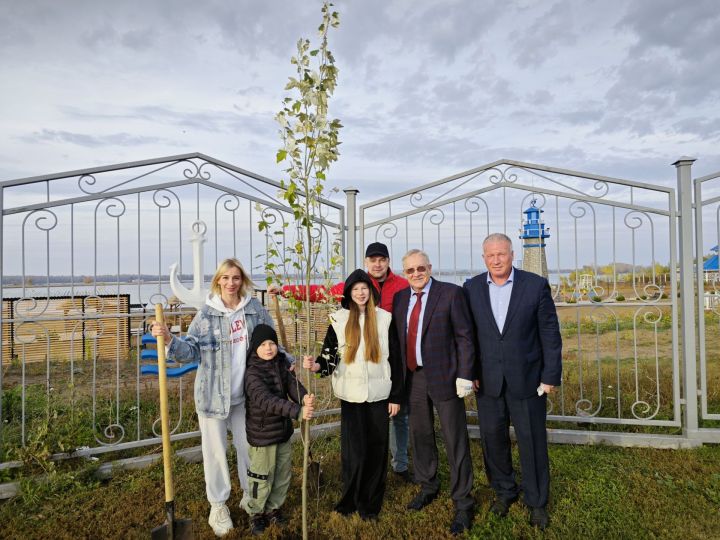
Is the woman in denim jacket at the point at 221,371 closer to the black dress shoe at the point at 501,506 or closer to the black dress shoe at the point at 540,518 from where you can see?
the black dress shoe at the point at 501,506

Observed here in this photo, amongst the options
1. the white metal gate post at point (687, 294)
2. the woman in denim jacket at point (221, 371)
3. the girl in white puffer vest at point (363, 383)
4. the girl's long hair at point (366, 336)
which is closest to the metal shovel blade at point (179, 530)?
the woman in denim jacket at point (221, 371)

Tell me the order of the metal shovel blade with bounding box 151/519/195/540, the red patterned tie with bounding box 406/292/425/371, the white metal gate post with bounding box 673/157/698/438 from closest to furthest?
1. the metal shovel blade with bounding box 151/519/195/540
2. the red patterned tie with bounding box 406/292/425/371
3. the white metal gate post with bounding box 673/157/698/438

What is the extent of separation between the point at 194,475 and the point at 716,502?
4.37 m

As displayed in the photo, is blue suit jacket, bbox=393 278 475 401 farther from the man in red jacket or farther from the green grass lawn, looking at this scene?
the green grass lawn

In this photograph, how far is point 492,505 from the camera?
3.72 metres

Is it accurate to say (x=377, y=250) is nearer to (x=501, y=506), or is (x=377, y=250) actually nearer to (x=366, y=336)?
(x=366, y=336)

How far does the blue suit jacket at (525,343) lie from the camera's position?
11.3ft

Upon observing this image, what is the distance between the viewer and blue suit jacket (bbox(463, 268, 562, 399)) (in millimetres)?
3451

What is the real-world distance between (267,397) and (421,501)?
1.51m

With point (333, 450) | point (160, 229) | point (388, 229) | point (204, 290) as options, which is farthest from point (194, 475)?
point (388, 229)

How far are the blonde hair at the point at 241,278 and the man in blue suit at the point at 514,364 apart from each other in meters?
1.70

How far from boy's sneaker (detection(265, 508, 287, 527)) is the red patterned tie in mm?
1415

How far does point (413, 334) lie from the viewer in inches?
146

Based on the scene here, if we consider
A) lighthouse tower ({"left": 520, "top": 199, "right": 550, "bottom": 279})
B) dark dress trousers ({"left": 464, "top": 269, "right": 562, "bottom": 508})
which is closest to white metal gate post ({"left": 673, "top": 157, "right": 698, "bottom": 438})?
lighthouse tower ({"left": 520, "top": 199, "right": 550, "bottom": 279})
